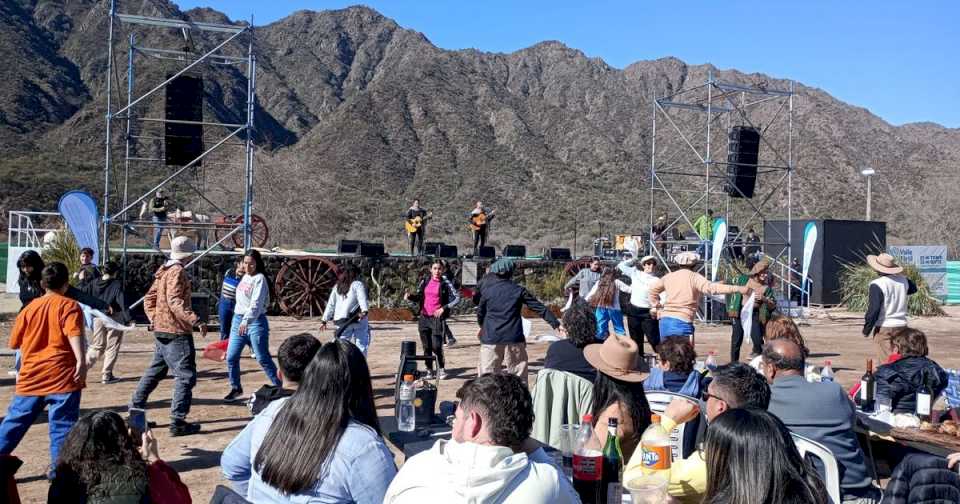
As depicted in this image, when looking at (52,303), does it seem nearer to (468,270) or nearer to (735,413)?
(735,413)

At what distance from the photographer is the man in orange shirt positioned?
440cm

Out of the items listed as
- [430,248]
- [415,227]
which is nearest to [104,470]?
[415,227]

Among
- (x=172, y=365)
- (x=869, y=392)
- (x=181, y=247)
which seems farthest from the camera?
(x=181, y=247)

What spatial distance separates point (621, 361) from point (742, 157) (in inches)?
585

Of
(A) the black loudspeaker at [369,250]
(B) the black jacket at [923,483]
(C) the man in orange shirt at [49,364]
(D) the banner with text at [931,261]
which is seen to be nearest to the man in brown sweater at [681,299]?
(B) the black jacket at [923,483]

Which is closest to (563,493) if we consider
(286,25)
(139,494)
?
(139,494)

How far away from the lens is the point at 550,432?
12.8ft

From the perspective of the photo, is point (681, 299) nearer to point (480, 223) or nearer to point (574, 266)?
point (574, 266)

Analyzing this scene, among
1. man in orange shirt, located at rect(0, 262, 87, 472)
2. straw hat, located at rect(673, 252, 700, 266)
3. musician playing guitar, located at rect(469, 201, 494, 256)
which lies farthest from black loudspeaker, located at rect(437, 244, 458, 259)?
man in orange shirt, located at rect(0, 262, 87, 472)

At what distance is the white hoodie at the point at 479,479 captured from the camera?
2.05 metres

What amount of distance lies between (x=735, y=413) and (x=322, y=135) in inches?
2497

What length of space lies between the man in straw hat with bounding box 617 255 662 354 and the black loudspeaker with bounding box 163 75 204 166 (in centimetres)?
805

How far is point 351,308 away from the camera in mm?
7586

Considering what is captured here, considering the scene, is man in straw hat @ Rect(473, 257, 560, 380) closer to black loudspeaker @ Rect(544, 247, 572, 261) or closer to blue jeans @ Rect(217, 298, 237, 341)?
blue jeans @ Rect(217, 298, 237, 341)
